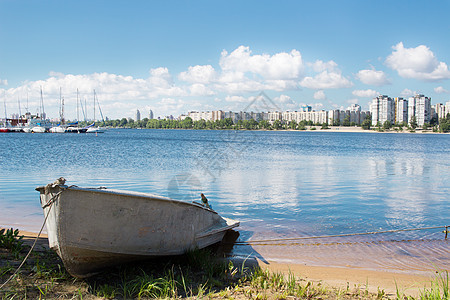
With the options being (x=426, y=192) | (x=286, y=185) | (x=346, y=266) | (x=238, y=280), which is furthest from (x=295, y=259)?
(x=426, y=192)

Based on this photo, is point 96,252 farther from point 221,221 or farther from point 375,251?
point 375,251

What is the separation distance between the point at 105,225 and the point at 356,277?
4.84 metres

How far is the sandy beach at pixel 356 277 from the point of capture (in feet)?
20.1

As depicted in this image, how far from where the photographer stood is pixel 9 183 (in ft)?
59.9

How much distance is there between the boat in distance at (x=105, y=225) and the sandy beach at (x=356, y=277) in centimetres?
210

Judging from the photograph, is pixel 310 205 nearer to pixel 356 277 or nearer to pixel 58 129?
pixel 356 277

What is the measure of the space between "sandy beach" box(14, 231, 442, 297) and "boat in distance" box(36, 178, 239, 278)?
6.88 feet

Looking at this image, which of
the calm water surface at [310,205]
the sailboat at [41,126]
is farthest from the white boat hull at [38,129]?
the calm water surface at [310,205]

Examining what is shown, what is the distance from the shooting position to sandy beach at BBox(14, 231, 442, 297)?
20.1 ft

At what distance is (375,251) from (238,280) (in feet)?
14.3

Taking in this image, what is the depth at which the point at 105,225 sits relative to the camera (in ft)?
18.3

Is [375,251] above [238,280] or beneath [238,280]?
beneath

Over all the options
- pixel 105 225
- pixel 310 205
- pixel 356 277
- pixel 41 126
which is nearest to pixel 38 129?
pixel 41 126

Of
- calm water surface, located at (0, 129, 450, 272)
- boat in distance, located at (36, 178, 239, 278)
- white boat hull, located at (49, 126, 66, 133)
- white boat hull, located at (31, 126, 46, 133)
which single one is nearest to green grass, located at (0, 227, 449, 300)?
boat in distance, located at (36, 178, 239, 278)
